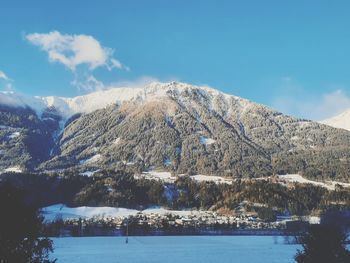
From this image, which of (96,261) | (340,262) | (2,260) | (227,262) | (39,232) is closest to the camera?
(2,260)

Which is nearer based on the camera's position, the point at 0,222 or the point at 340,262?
the point at 0,222

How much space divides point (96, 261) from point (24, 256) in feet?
248

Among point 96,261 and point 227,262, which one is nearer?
point 227,262

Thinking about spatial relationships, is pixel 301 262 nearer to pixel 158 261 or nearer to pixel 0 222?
pixel 0 222

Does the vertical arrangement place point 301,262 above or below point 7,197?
below

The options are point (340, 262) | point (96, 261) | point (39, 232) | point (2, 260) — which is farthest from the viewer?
point (96, 261)

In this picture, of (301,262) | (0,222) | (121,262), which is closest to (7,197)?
(0,222)

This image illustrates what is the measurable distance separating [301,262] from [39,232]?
71.3ft

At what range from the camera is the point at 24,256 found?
134ft

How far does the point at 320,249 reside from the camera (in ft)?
162

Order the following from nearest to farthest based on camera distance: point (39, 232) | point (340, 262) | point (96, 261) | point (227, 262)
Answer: point (39, 232)
point (340, 262)
point (227, 262)
point (96, 261)

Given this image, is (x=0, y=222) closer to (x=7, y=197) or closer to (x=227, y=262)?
(x=7, y=197)

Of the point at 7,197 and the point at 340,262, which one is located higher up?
the point at 7,197

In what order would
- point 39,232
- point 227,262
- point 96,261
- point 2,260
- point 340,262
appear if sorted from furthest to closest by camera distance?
point 96,261, point 227,262, point 340,262, point 39,232, point 2,260
